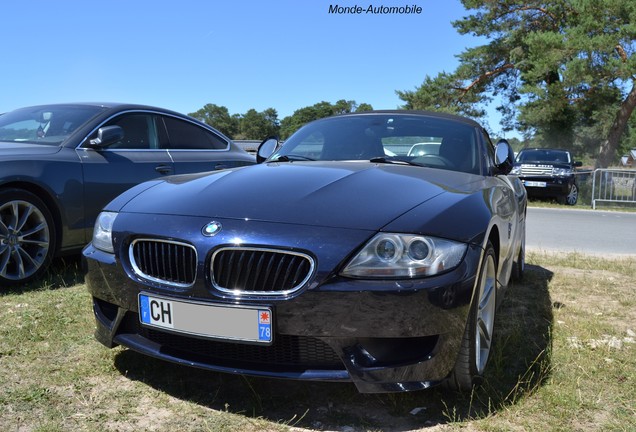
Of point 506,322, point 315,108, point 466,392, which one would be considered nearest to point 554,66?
point 506,322

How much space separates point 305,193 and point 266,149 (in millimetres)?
1798

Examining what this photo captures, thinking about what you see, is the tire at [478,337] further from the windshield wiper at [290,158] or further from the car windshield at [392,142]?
the windshield wiper at [290,158]

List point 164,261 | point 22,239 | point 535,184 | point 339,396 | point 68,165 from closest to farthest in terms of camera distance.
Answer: point 164,261
point 339,396
point 22,239
point 68,165
point 535,184

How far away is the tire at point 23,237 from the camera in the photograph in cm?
407

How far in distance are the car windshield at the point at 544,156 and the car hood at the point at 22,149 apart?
14478mm

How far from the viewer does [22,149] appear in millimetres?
4254

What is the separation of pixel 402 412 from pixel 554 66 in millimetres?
20434

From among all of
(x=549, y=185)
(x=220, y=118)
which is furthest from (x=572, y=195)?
(x=220, y=118)

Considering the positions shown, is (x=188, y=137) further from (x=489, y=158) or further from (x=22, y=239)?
(x=489, y=158)

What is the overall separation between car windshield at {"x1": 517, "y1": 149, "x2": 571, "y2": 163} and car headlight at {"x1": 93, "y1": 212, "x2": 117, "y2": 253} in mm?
15404

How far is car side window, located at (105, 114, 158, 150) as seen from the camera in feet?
16.4

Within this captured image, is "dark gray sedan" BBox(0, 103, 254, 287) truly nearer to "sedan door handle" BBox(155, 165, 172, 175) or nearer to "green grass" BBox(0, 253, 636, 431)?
"sedan door handle" BBox(155, 165, 172, 175)

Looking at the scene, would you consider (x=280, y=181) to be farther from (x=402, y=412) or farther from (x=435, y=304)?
(x=402, y=412)

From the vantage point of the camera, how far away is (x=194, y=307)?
2248 millimetres
